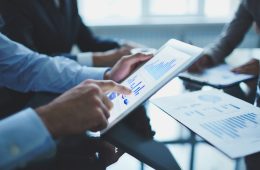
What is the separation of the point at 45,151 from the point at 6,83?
24.7 inches

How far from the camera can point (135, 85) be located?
0.72 metres

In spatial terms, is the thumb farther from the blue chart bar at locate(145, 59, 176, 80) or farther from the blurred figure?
the blurred figure

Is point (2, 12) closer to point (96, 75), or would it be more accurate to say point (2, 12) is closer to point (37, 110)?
point (96, 75)

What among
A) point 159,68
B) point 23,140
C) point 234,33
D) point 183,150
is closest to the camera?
point 23,140

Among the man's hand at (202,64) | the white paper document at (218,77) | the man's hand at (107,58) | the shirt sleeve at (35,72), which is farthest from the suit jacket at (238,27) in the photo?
the shirt sleeve at (35,72)

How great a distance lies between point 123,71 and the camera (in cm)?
96

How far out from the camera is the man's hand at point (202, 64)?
1.12 m

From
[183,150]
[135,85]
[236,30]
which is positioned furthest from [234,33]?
[183,150]

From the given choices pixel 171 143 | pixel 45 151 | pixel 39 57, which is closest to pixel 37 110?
pixel 45 151

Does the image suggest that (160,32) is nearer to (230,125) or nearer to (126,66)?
(126,66)

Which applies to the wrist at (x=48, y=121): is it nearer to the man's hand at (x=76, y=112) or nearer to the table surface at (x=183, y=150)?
the man's hand at (x=76, y=112)

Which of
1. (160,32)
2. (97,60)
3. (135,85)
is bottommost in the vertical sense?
(160,32)

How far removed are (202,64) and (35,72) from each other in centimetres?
62

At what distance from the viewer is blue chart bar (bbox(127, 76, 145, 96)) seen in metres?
0.66
